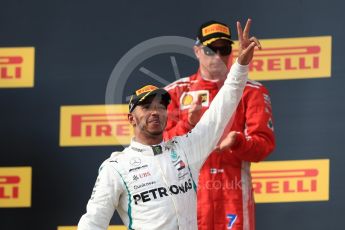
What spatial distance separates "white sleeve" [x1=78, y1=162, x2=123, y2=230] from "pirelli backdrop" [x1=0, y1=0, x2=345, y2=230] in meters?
1.41

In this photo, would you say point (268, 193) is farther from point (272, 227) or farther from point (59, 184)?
point (59, 184)

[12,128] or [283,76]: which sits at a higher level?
[283,76]

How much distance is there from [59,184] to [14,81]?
62 cm

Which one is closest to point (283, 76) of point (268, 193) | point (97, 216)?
point (268, 193)

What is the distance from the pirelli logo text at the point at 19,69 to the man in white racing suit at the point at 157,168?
1514 millimetres

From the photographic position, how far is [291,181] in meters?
4.39

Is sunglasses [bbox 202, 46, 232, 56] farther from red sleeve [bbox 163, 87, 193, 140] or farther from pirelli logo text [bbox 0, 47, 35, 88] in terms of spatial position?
pirelli logo text [bbox 0, 47, 35, 88]

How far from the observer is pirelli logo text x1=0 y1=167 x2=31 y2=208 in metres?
4.64

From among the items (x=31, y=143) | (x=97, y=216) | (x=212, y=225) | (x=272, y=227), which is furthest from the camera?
(x=31, y=143)

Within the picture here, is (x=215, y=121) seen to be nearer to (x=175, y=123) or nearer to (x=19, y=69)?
(x=175, y=123)

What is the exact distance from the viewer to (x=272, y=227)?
4379 millimetres

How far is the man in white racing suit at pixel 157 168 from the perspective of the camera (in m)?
3.10

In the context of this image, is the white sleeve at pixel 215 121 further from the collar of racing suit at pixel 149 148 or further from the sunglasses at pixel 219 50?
the sunglasses at pixel 219 50

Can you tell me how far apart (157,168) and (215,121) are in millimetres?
296
